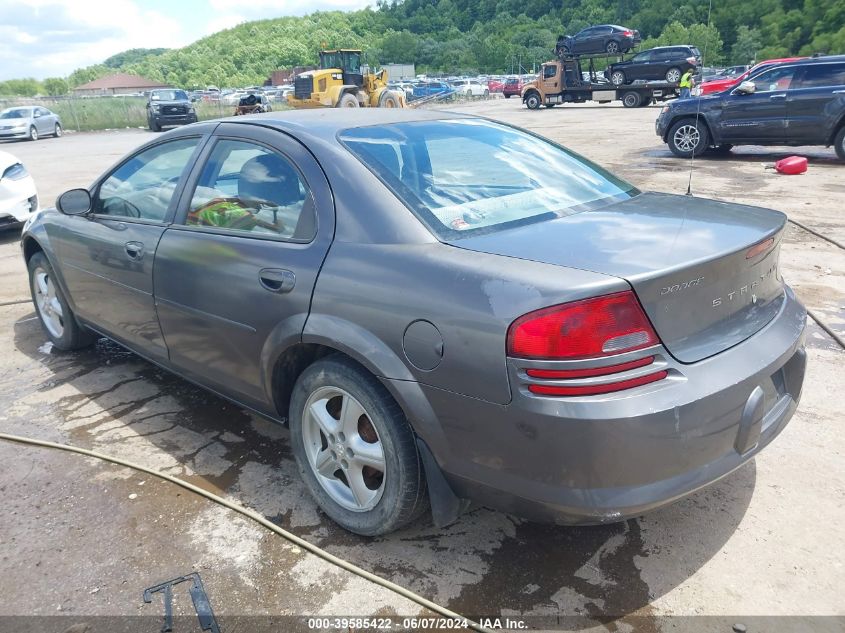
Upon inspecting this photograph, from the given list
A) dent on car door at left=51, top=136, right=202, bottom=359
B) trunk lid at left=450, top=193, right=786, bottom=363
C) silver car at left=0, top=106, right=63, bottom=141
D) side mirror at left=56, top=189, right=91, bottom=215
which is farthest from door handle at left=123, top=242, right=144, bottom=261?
silver car at left=0, top=106, right=63, bottom=141

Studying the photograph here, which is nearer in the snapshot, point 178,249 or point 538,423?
point 538,423

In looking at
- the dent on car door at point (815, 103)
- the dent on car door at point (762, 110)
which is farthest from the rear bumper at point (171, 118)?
the dent on car door at point (815, 103)

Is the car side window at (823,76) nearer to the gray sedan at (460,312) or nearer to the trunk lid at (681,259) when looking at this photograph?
the gray sedan at (460,312)

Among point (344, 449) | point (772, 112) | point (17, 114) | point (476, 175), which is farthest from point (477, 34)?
point (344, 449)

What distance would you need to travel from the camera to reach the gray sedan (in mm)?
1943

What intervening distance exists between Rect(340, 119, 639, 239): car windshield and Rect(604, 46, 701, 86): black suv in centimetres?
2824

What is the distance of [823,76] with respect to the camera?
1152 cm

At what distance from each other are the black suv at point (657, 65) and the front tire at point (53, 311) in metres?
28.4

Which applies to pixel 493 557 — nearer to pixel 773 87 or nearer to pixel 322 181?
pixel 322 181

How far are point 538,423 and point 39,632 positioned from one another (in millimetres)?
1764

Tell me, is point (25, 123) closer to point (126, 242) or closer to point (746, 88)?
point (746, 88)

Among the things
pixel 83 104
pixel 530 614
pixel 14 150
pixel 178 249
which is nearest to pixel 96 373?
pixel 178 249

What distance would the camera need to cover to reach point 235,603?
2285 millimetres

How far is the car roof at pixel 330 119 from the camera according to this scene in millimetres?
2854
